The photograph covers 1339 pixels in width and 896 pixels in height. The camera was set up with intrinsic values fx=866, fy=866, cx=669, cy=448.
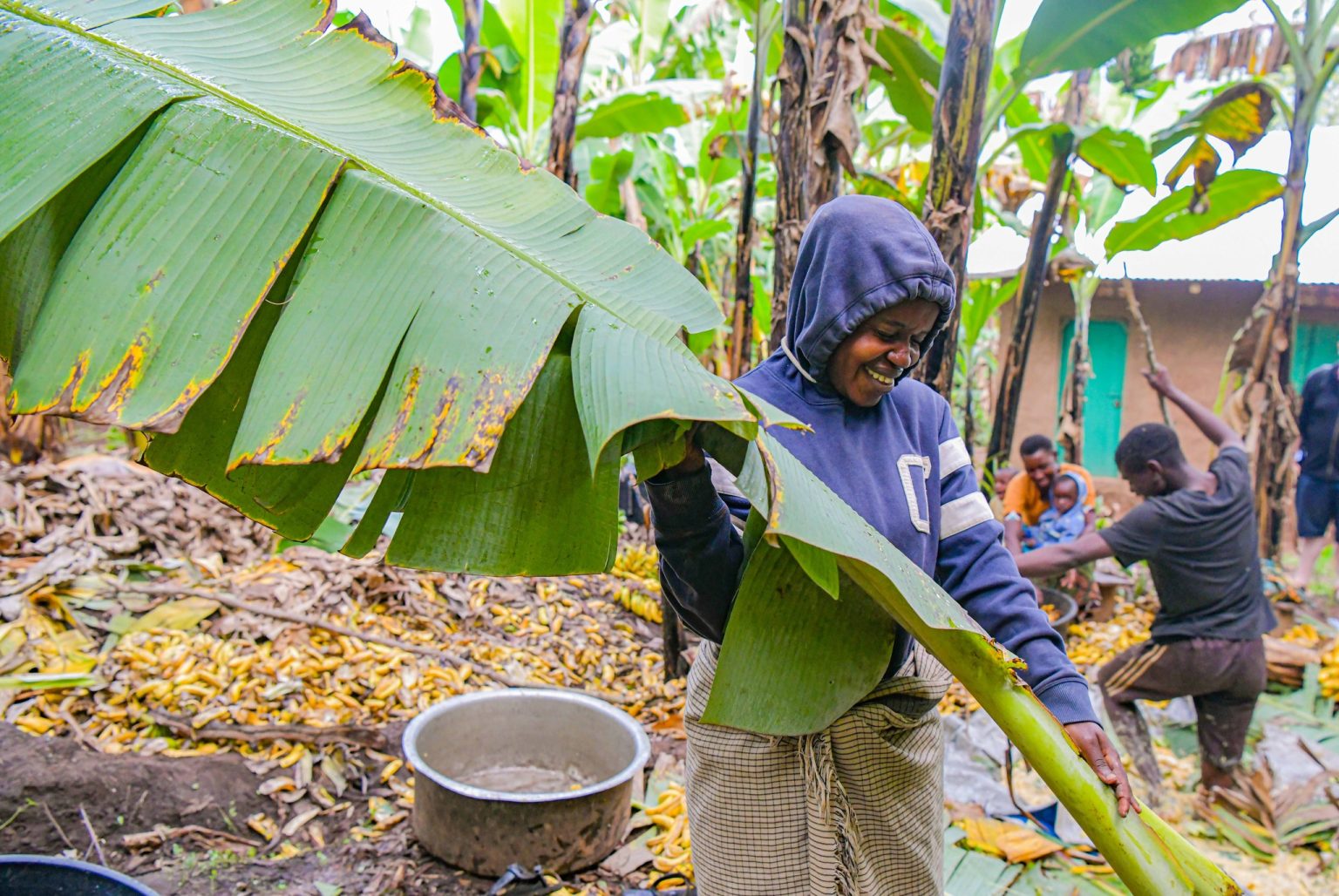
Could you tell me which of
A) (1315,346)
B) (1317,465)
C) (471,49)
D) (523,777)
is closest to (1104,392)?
(1315,346)

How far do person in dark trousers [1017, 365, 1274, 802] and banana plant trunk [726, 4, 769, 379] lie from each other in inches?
59.4

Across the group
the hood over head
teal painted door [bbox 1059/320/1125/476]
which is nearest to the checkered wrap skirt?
the hood over head

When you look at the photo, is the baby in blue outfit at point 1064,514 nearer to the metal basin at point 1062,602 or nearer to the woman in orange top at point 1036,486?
the woman in orange top at point 1036,486

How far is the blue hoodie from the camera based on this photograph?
146cm

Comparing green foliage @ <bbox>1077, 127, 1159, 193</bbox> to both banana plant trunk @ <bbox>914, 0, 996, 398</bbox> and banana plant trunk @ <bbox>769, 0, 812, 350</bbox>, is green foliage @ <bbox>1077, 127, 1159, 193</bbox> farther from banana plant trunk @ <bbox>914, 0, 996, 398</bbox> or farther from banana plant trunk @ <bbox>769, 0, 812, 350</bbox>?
banana plant trunk @ <bbox>769, 0, 812, 350</bbox>

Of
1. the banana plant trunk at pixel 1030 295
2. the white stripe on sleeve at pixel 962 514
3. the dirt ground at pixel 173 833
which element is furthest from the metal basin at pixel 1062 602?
A: the white stripe on sleeve at pixel 962 514

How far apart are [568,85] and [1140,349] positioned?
791cm

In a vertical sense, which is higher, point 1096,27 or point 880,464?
point 1096,27

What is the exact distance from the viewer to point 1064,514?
536 centimetres

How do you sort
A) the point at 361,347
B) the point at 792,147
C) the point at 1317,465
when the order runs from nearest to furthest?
the point at 361,347 < the point at 792,147 < the point at 1317,465

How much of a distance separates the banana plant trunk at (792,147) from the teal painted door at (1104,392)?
7.58 metres

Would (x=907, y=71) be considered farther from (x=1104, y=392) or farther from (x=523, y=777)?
(x=1104, y=392)

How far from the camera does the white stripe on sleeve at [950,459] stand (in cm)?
179

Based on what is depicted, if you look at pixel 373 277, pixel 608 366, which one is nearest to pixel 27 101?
pixel 373 277
